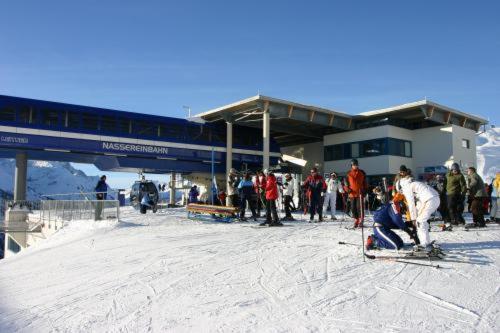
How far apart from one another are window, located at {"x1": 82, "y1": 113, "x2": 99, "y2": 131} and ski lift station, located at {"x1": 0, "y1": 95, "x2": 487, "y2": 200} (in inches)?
0.9

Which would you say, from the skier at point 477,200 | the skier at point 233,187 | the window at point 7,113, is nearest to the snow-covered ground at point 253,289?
the skier at point 477,200

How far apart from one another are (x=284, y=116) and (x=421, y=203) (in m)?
22.0

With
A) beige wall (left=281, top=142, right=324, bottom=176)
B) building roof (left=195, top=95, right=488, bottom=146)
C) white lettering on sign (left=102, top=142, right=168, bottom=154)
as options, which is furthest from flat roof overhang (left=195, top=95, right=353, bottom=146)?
white lettering on sign (left=102, top=142, right=168, bottom=154)

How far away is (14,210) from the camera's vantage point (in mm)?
21797

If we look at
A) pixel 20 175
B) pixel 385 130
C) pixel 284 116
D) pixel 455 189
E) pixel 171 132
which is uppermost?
pixel 284 116

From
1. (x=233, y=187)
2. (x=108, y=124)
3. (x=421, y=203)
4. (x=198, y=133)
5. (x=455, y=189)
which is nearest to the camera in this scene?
(x=421, y=203)

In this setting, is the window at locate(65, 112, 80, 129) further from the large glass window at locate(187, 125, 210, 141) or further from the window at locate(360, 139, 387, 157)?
the window at locate(360, 139, 387, 157)

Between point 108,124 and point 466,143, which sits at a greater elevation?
point 108,124

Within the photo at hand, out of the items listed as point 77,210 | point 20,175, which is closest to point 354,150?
point 77,210

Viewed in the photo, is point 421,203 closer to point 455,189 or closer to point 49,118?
point 455,189

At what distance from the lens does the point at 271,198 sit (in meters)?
12.4

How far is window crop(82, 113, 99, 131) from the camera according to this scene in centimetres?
2627

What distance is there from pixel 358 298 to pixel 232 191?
10.2 meters

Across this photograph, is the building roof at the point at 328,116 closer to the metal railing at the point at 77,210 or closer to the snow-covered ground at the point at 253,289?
the metal railing at the point at 77,210
